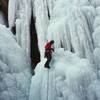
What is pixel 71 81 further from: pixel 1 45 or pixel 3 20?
pixel 3 20

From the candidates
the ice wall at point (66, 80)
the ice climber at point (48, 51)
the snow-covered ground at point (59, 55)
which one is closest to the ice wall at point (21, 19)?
the snow-covered ground at point (59, 55)

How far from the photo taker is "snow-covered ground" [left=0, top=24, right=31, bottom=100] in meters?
10.2

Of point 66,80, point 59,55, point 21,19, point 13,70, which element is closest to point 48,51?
point 59,55

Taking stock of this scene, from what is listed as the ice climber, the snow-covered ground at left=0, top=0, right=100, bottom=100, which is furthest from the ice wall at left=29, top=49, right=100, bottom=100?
the ice climber

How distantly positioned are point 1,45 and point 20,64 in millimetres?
1005

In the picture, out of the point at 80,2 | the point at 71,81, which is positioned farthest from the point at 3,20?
the point at 71,81

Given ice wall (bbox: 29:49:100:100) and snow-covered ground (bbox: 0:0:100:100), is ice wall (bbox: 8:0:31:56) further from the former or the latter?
ice wall (bbox: 29:49:100:100)

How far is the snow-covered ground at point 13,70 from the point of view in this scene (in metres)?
10.2

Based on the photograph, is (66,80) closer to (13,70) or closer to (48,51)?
(48,51)

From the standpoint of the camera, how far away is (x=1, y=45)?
11039 mm

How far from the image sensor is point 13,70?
10.7m

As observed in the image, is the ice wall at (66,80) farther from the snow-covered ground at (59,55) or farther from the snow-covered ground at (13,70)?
the snow-covered ground at (13,70)

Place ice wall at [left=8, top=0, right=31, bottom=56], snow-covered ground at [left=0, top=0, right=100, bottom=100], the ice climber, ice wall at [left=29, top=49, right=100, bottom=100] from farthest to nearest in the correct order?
ice wall at [left=8, top=0, right=31, bottom=56] → the ice climber → snow-covered ground at [left=0, top=0, right=100, bottom=100] → ice wall at [left=29, top=49, right=100, bottom=100]

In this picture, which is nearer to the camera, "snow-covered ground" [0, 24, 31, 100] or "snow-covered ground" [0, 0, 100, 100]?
"snow-covered ground" [0, 0, 100, 100]
